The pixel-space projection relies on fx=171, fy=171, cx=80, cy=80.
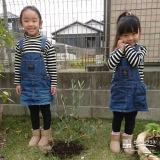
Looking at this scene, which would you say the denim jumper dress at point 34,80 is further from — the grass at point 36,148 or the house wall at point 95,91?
the house wall at point 95,91

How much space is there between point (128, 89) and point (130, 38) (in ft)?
1.75

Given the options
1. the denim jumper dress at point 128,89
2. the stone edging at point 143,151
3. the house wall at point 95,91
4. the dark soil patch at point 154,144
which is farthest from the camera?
the house wall at point 95,91

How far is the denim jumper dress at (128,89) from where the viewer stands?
181 centimetres

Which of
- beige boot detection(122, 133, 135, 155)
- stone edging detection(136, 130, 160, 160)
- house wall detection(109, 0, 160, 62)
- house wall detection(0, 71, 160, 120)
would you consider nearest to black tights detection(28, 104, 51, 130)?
house wall detection(0, 71, 160, 120)

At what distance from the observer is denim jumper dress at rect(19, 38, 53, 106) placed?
76.1 inches

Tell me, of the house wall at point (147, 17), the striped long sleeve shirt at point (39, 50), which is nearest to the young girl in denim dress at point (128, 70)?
the striped long sleeve shirt at point (39, 50)

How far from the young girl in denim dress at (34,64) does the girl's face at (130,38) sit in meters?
0.81

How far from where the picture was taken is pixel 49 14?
282 centimetres

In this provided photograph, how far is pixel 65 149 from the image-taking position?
204 centimetres

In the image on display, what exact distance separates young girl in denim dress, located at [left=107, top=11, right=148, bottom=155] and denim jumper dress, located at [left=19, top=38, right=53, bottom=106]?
75 cm

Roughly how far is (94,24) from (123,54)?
1212mm

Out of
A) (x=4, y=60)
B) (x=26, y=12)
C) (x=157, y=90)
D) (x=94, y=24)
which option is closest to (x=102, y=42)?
(x=94, y=24)

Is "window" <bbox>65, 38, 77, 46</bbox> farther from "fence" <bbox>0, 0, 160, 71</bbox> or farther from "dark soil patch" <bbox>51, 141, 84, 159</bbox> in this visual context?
"dark soil patch" <bbox>51, 141, 84, 159</bbox>

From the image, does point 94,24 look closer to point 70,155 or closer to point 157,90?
point 157,90
